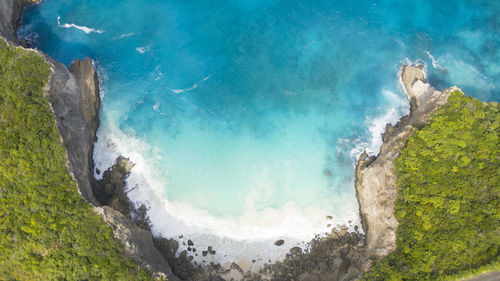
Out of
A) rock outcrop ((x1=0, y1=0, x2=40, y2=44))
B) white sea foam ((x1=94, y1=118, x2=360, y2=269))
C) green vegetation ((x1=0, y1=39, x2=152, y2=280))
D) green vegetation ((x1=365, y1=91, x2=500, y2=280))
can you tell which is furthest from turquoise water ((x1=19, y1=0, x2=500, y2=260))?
green vegetation ((x1=0, y1=39, x2=152, y2=280))

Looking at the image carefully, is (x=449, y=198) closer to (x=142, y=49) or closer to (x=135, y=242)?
(x=135, y=242)

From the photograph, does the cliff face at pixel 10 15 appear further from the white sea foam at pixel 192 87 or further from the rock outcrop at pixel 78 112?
the white sea foam at pixel 192 87

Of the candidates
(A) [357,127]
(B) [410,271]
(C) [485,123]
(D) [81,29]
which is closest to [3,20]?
(D) [81,29]

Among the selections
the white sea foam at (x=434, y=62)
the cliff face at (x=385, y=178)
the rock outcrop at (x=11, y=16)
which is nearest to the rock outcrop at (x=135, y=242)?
the cliff face at (x=385, y=178)

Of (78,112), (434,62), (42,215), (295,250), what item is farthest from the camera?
(434,62)

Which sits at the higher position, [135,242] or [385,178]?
[385,178]

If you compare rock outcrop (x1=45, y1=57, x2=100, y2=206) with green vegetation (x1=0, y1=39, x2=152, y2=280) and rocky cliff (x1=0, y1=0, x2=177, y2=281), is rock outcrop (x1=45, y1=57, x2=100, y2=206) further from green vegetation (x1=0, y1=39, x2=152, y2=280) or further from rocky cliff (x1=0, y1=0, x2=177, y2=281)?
green vegetation (x1=0, y1=39, x2=152, y2=280)

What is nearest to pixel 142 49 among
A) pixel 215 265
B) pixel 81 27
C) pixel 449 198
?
pixel 81 27

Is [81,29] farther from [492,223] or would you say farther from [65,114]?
[492,223]
